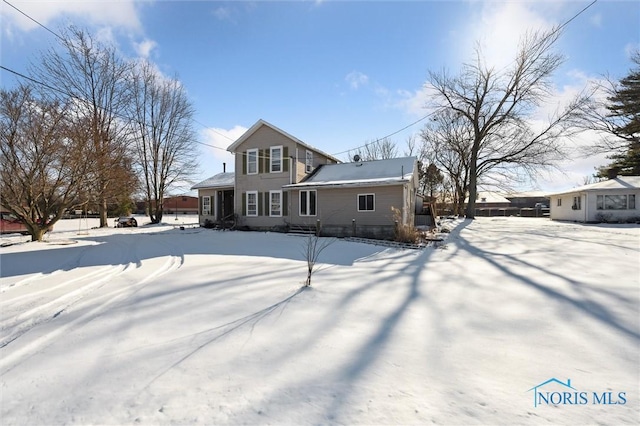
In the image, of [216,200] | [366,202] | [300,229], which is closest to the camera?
[366,202]

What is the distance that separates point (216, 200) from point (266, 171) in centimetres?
591

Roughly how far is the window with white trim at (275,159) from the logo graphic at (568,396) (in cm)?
1654

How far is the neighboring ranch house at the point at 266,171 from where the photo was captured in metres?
17.7

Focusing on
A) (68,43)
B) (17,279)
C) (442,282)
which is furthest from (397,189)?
(68,43)

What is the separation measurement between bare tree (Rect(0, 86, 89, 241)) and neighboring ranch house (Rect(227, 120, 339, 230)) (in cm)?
834

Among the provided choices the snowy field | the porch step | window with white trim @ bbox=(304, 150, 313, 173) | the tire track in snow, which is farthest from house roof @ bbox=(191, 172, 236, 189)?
the snowy field

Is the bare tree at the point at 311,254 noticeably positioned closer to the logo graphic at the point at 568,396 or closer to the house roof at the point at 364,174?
the logo graphic at the point at 568,396

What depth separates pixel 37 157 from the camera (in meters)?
11.7

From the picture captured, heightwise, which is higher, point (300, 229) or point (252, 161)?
point (252, 161)

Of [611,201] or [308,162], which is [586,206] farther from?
[308,162]

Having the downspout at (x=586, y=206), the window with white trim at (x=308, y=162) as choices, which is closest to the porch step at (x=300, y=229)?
the window with white trim at (x=308, y=162)

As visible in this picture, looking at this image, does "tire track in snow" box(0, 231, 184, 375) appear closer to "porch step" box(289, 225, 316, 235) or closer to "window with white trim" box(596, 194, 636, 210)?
"porch step" box(289, 225, 316, 235)

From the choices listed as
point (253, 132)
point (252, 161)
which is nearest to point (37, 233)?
point (252, 161)

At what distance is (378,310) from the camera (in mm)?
4512
